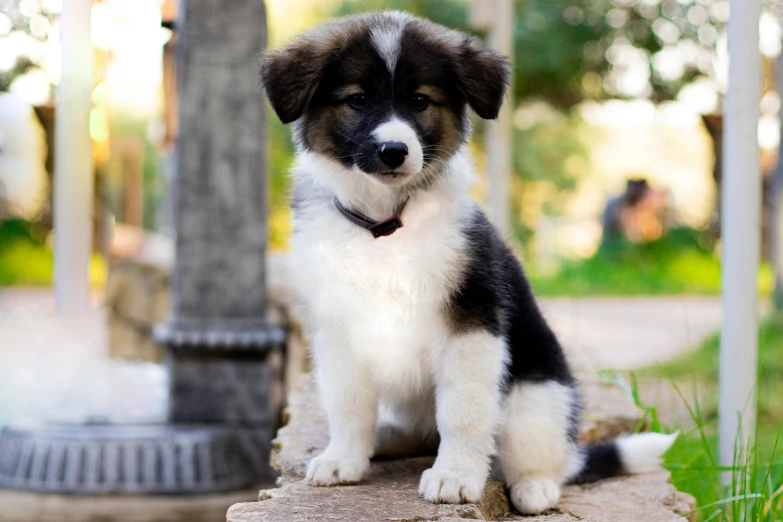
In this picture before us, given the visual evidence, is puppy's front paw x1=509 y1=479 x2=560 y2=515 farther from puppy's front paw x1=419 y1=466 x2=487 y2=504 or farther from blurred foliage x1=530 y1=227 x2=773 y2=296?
blurred foliage x1=530 y1=227 x2=773 y2=296

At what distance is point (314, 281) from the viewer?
251 cm

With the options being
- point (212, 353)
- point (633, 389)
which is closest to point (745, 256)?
point (633, 389)

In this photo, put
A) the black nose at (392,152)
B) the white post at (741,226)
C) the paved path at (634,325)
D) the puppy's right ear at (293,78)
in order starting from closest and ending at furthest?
the black nose at (392,152) → the puppy's right ear at (293,78) → the white post at (741,226) → the paved path at (634,325)

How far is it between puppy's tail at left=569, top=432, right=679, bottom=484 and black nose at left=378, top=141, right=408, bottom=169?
49.7 inches

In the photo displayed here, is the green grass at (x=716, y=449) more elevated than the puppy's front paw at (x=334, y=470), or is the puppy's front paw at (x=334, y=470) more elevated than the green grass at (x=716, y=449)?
the puppy's front paw at (x=334, y=470)

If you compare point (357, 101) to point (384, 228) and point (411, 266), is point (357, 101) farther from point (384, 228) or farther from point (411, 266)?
point (411, 266)

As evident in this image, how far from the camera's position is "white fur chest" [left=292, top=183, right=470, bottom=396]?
239cm

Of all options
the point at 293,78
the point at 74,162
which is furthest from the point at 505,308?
the point at 74,162

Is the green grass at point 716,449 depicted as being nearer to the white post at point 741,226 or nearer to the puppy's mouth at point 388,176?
the white post at point 741,226

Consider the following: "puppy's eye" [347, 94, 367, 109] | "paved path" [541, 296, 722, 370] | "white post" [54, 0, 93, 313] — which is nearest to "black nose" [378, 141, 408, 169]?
"puppy's eye" [347, 94, 367, 109]

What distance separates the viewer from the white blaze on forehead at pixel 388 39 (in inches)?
91.7

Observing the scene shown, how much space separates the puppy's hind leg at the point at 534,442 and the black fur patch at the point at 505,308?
0.06 metres

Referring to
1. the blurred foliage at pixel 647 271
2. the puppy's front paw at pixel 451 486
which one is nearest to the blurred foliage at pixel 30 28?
the puppy's front paw at pixel 451 486

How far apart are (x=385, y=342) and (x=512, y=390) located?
0.45 metres
